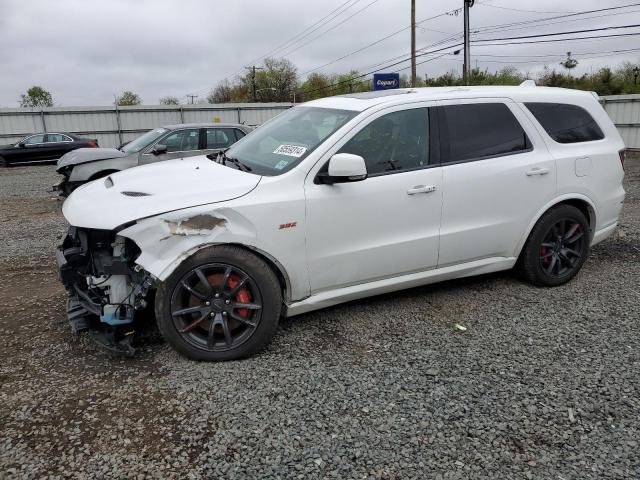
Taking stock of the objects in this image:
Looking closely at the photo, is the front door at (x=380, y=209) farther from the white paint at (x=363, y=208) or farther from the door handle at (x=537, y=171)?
the door handle at (x=537, y=171)

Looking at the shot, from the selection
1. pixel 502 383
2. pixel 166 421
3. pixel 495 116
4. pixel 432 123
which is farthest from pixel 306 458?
pixel 495 116

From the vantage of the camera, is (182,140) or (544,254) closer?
(544,254)

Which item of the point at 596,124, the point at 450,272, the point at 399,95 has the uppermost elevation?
the point at 399,95

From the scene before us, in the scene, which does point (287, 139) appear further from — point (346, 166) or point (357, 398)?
point (357, 398)

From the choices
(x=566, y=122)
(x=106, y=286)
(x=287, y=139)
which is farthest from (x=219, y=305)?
(x=566, y=122)

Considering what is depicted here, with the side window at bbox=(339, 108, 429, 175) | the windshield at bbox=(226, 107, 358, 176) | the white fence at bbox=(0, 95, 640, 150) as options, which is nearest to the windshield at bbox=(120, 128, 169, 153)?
the windshield at bbox=(226, 107, 358, 176)

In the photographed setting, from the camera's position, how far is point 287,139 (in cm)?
412

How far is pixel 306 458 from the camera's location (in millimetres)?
2566

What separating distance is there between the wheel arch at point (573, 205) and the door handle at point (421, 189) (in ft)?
3.71

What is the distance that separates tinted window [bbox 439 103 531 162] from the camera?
4.17m

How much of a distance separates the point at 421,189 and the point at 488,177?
0.67 metres

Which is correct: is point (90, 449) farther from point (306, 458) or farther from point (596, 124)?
point (596, 124)

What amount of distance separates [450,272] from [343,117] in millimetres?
1542

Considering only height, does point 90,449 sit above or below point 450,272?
below
